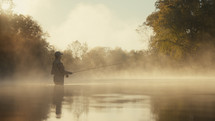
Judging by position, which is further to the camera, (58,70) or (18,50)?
(18,50)

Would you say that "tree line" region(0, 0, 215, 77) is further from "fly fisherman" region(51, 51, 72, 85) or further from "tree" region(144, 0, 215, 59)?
"fly fisherman" region(51, 51, 72, 85)

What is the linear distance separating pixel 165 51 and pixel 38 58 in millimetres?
15797

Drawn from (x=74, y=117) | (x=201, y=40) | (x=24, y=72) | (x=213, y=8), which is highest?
(x=213, y=8)

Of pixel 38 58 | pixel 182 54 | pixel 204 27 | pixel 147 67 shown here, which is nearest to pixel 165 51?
pixel 182 54

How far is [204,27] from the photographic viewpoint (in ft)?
161

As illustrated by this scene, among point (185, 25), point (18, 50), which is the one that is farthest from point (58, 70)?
point (185, 25)

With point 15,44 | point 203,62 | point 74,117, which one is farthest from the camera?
point 203,62

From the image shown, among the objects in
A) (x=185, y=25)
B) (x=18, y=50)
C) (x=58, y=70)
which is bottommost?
(x=58, y=70)

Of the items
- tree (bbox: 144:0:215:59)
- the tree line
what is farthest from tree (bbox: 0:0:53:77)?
tree (bbox: 144:0:215:59)

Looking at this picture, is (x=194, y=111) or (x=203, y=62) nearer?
(x=194, y=111)

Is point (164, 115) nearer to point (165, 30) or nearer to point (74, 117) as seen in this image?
point (74, 117)

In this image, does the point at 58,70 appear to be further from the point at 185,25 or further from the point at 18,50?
the point at 185,25

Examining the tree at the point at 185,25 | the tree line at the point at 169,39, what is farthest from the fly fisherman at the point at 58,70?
the tree at the point at 185,25

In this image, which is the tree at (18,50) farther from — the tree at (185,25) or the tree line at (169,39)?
the tree at (185,25)
